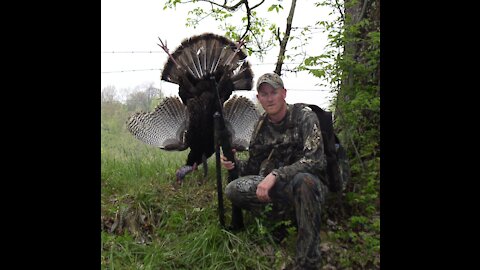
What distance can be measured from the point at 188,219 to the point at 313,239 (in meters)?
1.36

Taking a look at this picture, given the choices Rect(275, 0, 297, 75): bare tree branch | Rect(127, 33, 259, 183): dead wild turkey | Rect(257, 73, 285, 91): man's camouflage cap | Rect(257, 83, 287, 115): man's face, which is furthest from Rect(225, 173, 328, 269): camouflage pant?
Rect(275, 0, 297, 75): bare tree branch

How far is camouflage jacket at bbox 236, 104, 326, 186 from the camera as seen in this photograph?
3857 mm

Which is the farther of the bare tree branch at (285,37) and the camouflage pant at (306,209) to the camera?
the bare tree branch at (285,37)

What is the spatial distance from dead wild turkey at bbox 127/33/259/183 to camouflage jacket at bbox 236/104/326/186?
1.96ft

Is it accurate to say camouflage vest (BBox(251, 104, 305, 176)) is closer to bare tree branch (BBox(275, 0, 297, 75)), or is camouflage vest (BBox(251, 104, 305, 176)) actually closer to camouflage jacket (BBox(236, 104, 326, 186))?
camouflage jacket (BBox(236, 104, 326, 186))

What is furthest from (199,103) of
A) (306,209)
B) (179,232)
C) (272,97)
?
(306,209)

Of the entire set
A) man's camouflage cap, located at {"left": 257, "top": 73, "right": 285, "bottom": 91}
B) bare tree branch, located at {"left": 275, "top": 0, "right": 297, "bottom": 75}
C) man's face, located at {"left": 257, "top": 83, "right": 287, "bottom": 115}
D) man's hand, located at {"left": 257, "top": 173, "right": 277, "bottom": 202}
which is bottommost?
man's hand, located at {"left": 257, "top": 173, "right": 277, "bottom": 202}

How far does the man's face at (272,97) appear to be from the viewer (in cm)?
408

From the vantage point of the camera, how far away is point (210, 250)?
414 centimetres

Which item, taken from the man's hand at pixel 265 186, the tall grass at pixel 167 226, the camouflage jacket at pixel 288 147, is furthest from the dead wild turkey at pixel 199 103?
the man's hand at pixel 265 186

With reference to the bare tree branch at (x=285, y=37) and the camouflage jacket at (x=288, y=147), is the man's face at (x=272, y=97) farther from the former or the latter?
the bare tree branch at (x=285, y=37)

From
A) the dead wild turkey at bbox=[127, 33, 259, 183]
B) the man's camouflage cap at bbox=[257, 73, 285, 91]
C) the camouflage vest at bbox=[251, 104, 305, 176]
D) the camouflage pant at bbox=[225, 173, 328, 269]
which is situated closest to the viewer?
the camouflage pant at bbox=[225, 173, 328, 269]

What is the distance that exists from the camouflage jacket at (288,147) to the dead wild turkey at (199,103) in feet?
1.96
